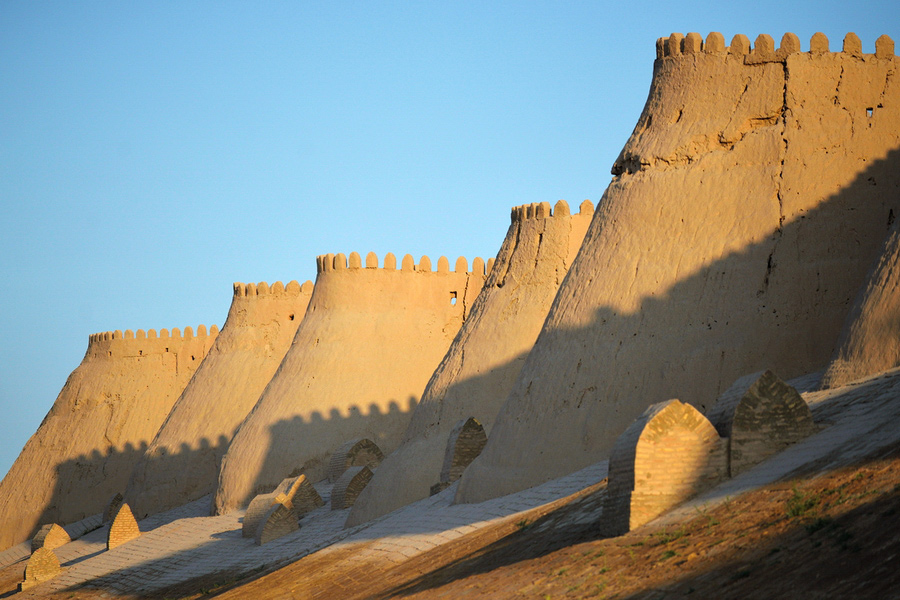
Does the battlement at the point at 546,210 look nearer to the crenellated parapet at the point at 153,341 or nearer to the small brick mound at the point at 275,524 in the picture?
the small brick mound at the point at 275,524

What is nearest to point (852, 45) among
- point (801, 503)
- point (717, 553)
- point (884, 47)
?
point (884, 47)

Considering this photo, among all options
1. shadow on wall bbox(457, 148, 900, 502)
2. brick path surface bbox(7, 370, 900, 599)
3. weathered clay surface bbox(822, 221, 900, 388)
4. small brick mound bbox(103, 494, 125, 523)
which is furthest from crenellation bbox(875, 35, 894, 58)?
small brick mound bbox(103, 494, 125, 523)

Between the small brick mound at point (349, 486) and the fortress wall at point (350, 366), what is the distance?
9.03 feet

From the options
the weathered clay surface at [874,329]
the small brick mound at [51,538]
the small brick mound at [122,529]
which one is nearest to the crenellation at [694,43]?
the weathered clay surface at [874,329]

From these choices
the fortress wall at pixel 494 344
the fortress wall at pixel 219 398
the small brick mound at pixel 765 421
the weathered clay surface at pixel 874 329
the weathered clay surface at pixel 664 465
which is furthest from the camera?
the fortress wall at pixel 219 398

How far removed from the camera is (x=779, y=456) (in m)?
8.02

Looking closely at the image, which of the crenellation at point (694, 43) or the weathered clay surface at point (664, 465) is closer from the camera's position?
the weathered clay surface at point (664, 465)

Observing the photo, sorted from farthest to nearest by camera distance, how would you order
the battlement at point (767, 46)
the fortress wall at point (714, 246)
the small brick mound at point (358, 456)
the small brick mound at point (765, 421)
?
1. the small brick mound at point (358, 456)
2. the battlement at point (767, 46)
3. the fortress wall at point (714, 246)
4. the small brick mound at point (765, 421)

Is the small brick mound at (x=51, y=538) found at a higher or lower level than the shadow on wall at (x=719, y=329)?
lower

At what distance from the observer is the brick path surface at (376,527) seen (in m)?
7.68

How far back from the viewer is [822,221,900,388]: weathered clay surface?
9.14 meters

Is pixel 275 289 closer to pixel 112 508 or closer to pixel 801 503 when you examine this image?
pixel 112 508

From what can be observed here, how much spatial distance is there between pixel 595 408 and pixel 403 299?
409 inches

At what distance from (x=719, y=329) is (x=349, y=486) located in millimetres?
7582
